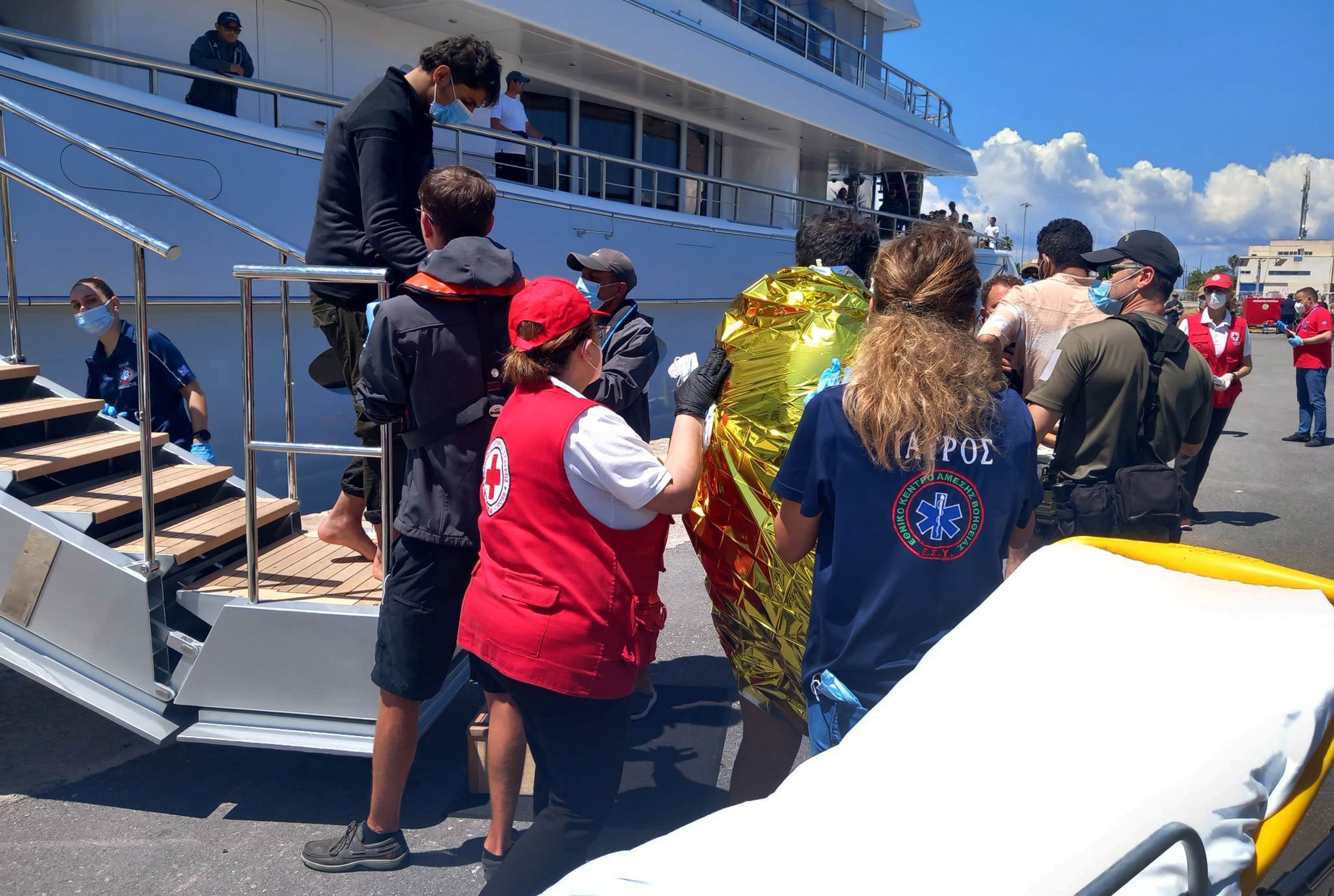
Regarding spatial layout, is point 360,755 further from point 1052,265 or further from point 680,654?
point 1052,265

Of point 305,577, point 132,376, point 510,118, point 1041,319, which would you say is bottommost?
point 305,577

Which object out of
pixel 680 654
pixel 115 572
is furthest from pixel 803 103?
pixel 115 572

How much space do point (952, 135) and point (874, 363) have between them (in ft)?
65.1

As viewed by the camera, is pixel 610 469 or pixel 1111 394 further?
pixel 1111 394

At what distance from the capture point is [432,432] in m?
2.57

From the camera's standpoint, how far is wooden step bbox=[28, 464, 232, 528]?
321cm

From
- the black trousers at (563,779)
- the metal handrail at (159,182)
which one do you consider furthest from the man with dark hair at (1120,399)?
the metal handrail at (159,182)

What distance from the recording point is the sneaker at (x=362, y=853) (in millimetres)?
2752

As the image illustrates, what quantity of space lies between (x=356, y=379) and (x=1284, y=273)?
75855mm

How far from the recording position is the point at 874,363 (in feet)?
6.26

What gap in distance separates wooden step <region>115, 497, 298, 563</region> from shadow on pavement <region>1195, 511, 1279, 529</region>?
669cm

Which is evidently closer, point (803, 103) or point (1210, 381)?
point (1210, 381)

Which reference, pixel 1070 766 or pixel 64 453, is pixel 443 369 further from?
pixel 64 453

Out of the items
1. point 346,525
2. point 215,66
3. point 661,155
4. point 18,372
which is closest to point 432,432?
point 346,525
